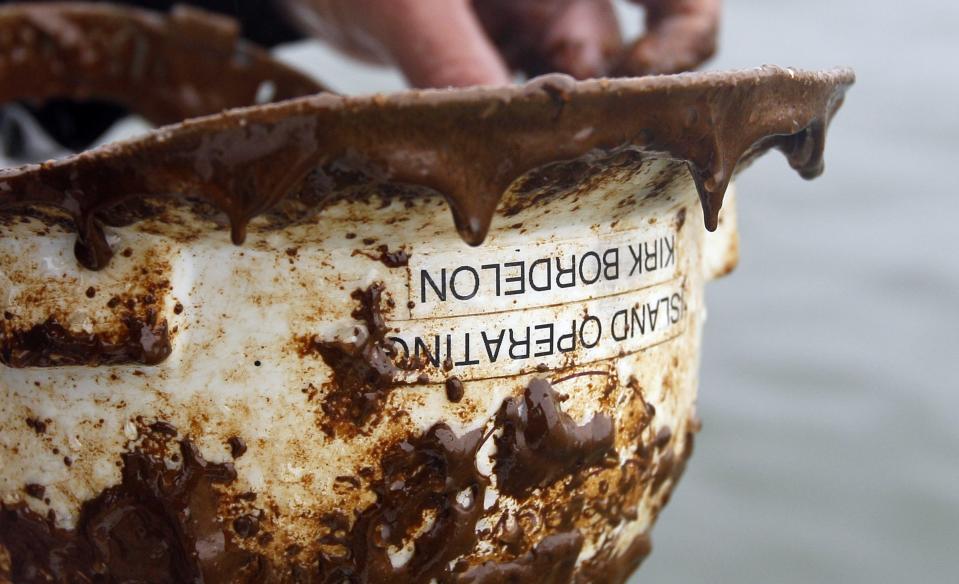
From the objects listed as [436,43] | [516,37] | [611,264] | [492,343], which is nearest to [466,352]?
[492,343]

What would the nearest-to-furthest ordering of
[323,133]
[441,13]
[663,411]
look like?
[323,133] → [663,411] → [441,13]

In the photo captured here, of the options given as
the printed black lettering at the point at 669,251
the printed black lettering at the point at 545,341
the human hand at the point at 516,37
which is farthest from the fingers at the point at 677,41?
the printed black lettering at the point at 545,341

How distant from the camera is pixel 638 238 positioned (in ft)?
2.42

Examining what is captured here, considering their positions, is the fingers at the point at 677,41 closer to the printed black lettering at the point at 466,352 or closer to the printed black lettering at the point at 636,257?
the printed black lettering at the point at 636,257

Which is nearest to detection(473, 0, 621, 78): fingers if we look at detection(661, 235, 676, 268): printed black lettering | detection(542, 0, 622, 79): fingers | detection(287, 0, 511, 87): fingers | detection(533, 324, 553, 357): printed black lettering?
detection(542, 0, 622, 79): fingers

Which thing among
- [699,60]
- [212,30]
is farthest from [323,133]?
[212,30]

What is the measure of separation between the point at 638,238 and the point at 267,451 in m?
0.29

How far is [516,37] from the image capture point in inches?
54.5

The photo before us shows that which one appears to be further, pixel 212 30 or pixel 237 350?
pixel 212 30

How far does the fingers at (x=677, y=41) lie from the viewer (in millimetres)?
1190

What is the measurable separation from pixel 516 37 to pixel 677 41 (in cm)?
26

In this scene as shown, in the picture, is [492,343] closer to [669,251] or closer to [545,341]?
[545,341]

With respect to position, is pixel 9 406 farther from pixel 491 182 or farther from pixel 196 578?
pixel 491 182

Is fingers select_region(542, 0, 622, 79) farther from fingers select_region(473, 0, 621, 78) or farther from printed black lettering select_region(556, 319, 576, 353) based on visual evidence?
printed black lettering select_region(556, 319, 576, 353)
